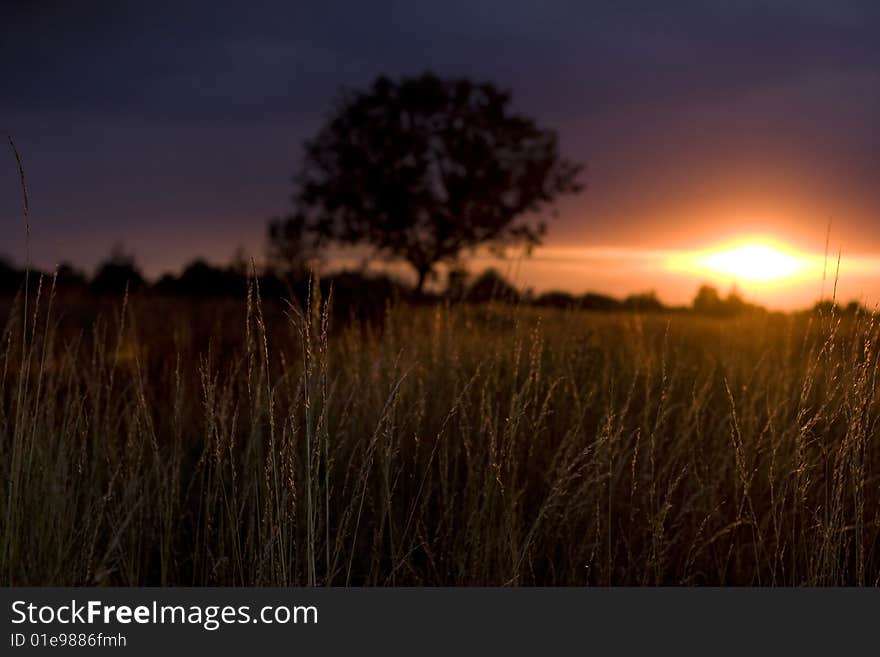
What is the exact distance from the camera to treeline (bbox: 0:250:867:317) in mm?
9539

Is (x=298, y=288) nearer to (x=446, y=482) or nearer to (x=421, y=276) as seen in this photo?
(x=421, y=276)

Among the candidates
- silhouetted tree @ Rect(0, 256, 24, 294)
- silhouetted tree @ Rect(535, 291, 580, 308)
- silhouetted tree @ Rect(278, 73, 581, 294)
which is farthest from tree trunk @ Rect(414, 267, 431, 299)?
silhouetted tree @ Rect(535, 291, 580, 308)

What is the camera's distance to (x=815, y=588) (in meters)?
2.81

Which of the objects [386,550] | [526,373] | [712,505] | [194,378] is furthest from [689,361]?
[194,378]

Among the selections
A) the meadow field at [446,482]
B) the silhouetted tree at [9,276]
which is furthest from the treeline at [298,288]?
the meadow field at [446,482]

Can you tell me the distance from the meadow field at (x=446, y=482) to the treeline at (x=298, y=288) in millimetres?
2203

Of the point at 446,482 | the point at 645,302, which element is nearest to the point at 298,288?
the point at 645,302

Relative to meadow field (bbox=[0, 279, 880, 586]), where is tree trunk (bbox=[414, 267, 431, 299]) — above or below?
above

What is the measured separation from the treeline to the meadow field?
2203 millimetres

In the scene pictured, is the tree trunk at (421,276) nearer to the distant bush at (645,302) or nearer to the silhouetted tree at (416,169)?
the silhouetted tree at (416,169)

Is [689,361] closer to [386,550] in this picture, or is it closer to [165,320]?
[386,550]

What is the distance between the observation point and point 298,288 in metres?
14.0

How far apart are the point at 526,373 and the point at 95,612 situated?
3.24m

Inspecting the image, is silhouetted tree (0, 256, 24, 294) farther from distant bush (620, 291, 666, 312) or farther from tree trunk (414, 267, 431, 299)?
distant bush (620, 291, 666, 312)
